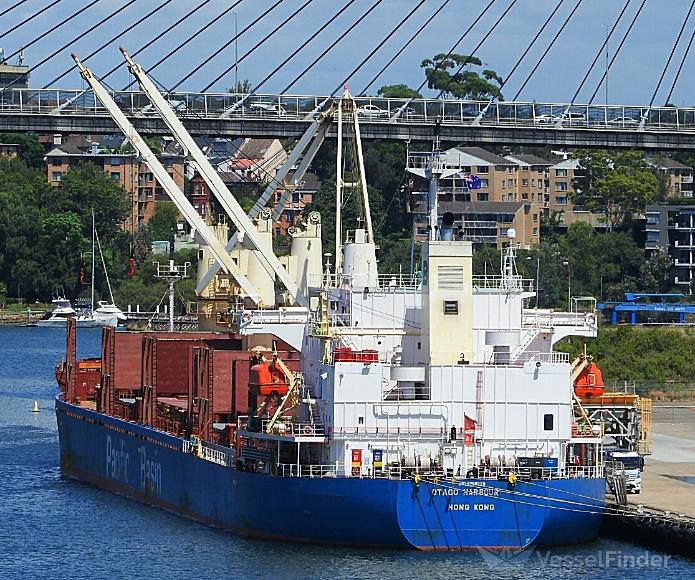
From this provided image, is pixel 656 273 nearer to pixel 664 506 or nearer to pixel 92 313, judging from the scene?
pixel 92 313

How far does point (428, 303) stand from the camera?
41094mm

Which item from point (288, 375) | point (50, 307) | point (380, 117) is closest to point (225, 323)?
point (288, 375)

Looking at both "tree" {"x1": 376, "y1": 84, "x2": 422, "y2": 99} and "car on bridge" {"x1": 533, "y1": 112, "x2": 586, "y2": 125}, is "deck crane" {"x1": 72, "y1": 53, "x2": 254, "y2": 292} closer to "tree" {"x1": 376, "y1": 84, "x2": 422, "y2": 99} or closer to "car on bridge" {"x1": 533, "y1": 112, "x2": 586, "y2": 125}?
"car on bridge" {"x1": 533, "y1": 112, "x2": 586, "y2": 125}

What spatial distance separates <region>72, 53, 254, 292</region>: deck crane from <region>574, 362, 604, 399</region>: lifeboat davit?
1971 cm

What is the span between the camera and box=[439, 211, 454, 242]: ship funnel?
41.3m

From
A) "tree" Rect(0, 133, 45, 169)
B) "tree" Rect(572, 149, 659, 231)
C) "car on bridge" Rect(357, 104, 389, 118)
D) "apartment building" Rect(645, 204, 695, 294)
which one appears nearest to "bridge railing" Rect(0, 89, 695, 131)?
"car on bridge" Rect(357, 104, 389, 118)

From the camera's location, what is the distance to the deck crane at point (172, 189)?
2464 inches

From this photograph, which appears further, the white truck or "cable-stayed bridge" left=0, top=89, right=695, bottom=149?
"cable-stayed bridge" left=0, top=89, right=695, bottom=149

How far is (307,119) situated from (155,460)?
45058 mm

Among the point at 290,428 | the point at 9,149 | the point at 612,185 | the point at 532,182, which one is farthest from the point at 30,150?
the point at 290,428

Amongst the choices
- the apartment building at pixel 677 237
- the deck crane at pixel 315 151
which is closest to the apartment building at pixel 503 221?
the apartment building at pixel 677 237

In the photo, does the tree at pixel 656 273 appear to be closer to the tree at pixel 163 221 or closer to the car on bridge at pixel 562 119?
the car on bridge at pixel 562 119

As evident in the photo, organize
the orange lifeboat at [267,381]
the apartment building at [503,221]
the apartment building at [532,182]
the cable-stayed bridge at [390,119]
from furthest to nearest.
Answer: the apartment building at [532,182] → the apartment building at [503,221] → the cable-stayed bridge at [390,119] → the orange lifeboat at [267,381]

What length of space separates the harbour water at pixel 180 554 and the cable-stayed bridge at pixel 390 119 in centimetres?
3725
